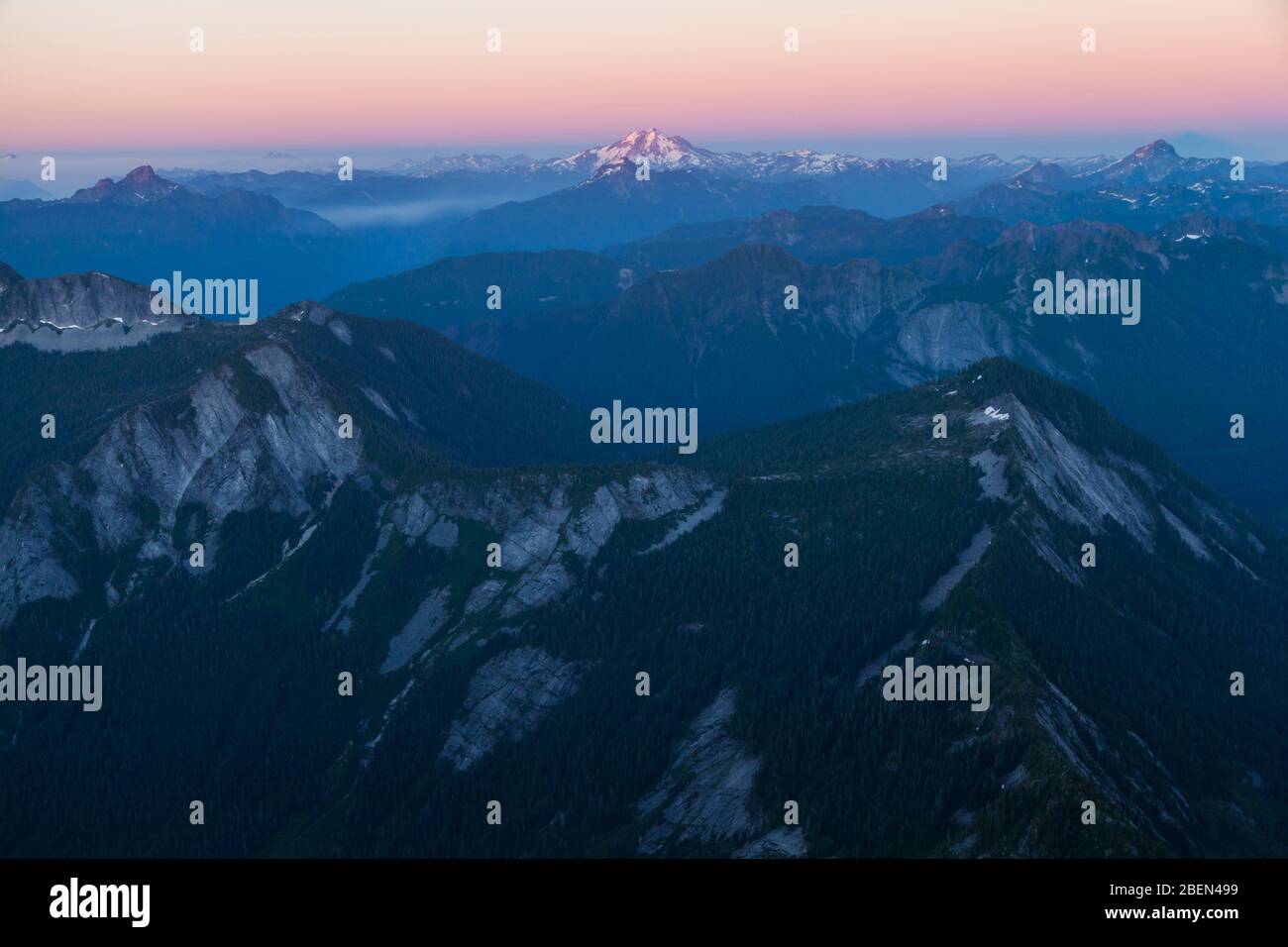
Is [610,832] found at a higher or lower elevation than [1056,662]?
lower

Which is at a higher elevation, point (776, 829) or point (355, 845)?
point (776, 829)

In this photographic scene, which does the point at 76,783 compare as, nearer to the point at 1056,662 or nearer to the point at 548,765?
the point at 548,765

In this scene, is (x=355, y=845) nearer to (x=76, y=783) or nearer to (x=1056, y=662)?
(x=76, y=783)

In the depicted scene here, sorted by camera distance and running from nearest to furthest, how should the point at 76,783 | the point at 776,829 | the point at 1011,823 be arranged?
1. the point at 1011,823
2. the point at 776,829
3. the point at 76,783

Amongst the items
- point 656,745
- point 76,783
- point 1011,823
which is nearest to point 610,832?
point 656,745
